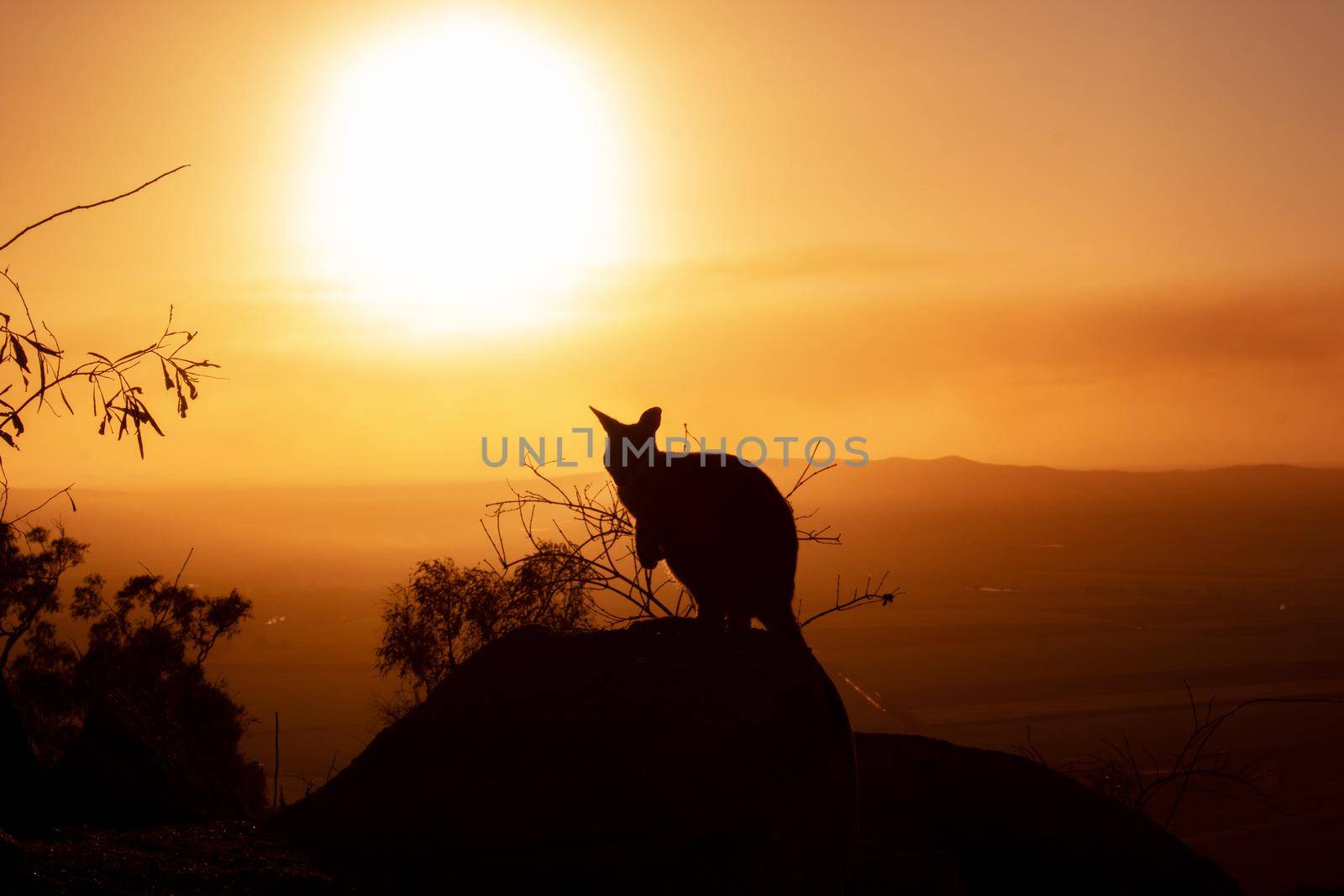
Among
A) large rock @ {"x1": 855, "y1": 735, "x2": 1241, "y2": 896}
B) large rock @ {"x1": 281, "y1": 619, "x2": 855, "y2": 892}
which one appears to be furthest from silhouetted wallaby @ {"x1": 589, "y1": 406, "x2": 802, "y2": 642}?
large rock @ {"x1": 855, "y1": 735, "x2": 1241, "y2": 896}

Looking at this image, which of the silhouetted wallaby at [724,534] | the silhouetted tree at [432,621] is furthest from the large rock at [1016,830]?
the silhouetted tree at [432,621]

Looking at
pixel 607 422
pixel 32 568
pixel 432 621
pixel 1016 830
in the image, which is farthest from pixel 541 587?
pixel 32 568

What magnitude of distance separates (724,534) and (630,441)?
120 cm

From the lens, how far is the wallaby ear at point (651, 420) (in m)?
7.75

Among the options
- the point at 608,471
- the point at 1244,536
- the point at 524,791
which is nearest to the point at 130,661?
the point at 608,471

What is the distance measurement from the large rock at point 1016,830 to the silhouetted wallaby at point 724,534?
303cm

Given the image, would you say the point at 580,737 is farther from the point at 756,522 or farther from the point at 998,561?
the point at 998,561

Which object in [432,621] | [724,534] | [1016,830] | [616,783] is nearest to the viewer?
[616,783]

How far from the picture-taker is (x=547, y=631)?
673cm

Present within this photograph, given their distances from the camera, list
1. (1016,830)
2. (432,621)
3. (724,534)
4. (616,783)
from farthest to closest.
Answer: (432,621) → (1016,830) → (724,534) → (616,783)

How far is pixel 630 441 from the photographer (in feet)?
25.8

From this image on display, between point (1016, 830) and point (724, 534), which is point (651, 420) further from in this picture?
point (1016, 830)

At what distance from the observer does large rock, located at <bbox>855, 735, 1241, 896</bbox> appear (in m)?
9.23

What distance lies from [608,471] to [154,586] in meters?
20.5
